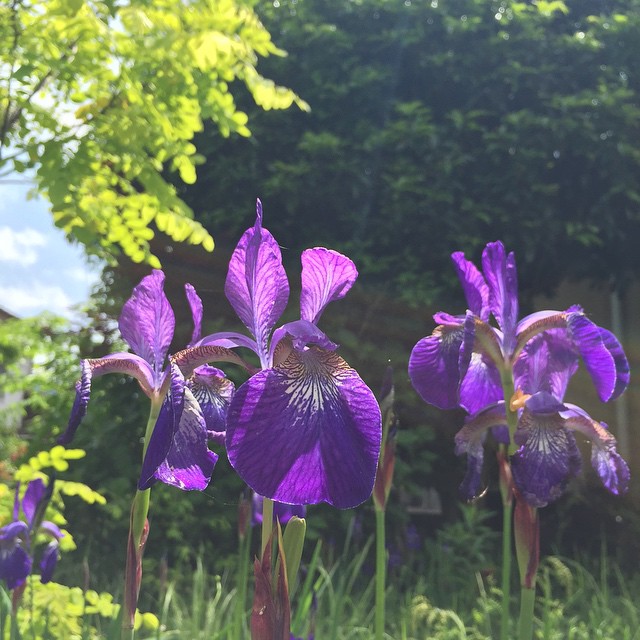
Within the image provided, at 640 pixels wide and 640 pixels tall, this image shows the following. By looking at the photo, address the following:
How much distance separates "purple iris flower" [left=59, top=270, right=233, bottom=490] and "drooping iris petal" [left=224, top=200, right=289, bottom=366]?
10 cm

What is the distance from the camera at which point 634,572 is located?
16.2 feet

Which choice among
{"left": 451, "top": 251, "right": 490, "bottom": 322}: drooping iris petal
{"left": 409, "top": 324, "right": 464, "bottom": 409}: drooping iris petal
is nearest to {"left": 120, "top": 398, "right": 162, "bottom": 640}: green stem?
{"left": 409, "top": 324, "right": 464, "bottom": 409}: drooping iris petal

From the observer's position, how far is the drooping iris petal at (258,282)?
0.75m

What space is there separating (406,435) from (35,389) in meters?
3.18

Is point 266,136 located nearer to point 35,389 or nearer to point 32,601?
point 35,389

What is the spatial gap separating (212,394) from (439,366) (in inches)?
15.0

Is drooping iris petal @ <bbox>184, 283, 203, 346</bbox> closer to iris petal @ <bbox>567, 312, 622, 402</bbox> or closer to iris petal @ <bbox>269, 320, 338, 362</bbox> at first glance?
iris petal @ <bbox>269, 320, 338, 362</bbox>

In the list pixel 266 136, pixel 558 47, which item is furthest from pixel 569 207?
pixel 266 136

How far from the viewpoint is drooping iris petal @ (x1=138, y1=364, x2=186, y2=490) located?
2.15ft

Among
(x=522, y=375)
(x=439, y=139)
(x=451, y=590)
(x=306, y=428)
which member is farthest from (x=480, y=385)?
(x=439, y=139)

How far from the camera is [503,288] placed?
1143 millimetres

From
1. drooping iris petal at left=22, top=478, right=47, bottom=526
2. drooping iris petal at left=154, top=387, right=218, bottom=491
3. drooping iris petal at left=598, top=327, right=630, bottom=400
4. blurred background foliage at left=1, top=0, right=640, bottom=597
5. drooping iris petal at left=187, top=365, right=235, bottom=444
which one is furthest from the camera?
blurred background foliage at left=1, top=0, right=640, bottom=597

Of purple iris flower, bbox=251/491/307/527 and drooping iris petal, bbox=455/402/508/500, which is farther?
drooping iris petal, bbox=455/402/508/500

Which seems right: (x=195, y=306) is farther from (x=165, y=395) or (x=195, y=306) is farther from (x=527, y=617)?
(x=527, y=617)
